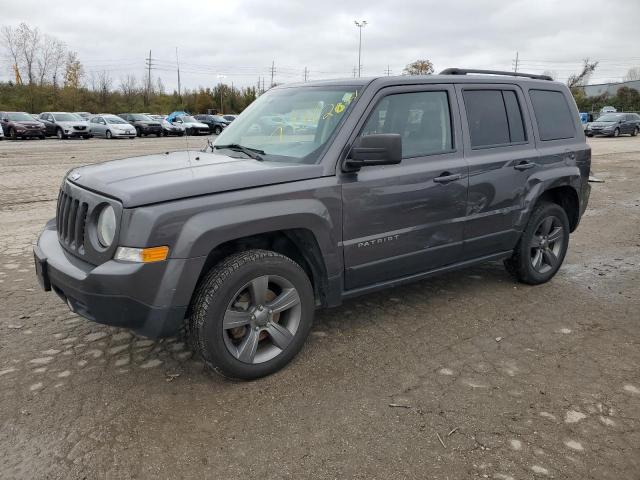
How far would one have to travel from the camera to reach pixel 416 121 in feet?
12.7

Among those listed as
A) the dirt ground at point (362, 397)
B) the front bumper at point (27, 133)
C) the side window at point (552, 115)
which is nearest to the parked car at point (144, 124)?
the front bumper at point (27, 133)

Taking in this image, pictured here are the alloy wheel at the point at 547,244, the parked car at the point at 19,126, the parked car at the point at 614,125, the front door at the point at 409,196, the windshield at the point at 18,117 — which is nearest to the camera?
the front door at the point at 409,196

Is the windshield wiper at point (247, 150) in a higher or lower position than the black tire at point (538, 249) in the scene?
higher

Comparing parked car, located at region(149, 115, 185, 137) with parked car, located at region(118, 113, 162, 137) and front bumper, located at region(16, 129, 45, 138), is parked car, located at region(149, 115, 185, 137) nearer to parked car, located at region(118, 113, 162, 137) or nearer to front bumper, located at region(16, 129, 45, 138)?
parked car, located at region(118, 113, 162, 137)

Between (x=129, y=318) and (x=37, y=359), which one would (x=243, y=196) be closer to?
(x=129, y=318)

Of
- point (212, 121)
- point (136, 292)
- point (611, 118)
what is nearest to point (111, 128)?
point (212, 121)

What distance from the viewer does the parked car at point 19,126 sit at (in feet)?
92.5

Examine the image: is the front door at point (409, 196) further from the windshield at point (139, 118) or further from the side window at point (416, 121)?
the windshield at point (139, 118)

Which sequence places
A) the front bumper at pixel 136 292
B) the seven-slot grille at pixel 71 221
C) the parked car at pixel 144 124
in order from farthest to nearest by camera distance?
the parked car at pixel 144 124
the seven-slot grille at pixel 71 221
the front bumper at pixel 136 292

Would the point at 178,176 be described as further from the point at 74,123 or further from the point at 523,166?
the point at 74,123

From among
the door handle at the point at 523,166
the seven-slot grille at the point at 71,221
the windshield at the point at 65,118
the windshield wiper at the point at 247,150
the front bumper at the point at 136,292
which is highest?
the windshield at the point at 65,118

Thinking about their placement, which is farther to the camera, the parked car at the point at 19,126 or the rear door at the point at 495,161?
the parked car at the point at 19,126

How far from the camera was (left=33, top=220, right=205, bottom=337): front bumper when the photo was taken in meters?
2.75

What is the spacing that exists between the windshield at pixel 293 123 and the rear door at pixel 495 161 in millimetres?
1126
